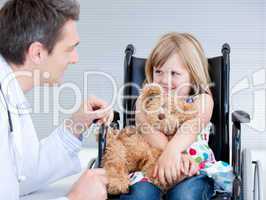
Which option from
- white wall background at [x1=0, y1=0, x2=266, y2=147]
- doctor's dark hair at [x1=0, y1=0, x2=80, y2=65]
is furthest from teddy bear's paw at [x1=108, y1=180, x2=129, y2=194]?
white wall background at [x1=0, y1=0, x2=266, y2=147]

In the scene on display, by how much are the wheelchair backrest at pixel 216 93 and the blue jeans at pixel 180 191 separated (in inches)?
16.0

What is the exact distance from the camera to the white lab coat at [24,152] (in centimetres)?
113

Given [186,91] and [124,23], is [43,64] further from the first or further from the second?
[124,23]

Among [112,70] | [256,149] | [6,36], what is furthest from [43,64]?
[256,149]

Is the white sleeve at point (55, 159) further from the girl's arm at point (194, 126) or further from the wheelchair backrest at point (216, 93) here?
the wheelchair backrest at point (216, 93)

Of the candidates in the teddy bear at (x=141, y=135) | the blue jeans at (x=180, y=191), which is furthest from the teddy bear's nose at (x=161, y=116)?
the blue jeans at (x=180, y=191)

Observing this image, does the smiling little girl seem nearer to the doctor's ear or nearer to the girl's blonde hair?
the girl's blonde hair

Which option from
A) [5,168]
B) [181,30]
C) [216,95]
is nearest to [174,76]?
[216,95]

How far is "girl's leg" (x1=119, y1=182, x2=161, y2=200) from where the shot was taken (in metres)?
1.48

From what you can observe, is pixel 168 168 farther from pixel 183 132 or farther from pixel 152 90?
pixel 152 90

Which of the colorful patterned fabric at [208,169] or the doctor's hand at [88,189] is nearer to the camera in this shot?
the doctor's hand at [88,189]

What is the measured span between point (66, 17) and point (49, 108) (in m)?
2.33

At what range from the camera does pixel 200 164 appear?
5.41 ft

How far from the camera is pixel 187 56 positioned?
1.88m
